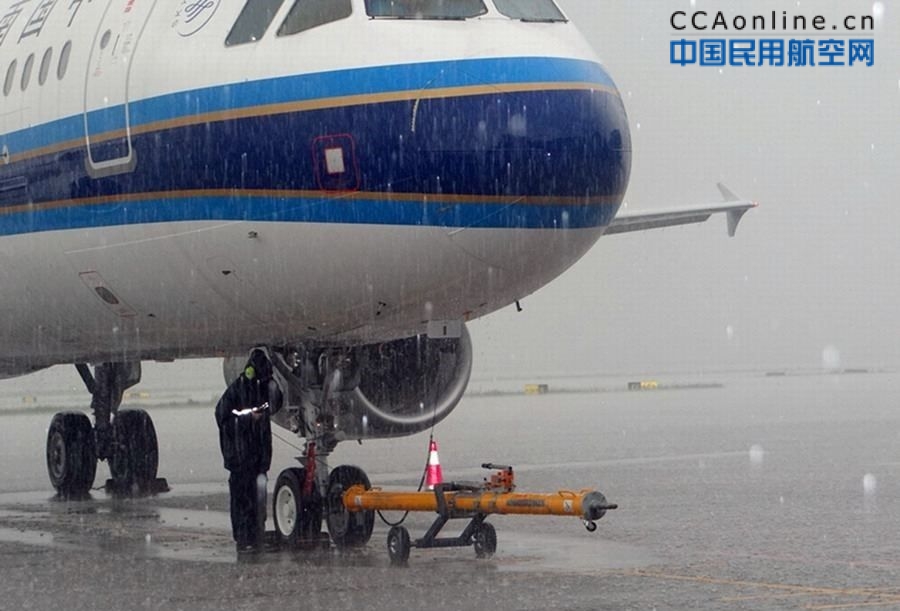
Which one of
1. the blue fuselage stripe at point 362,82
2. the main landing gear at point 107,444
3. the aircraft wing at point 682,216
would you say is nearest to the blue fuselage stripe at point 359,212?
the blue fuselage stripe at point 362,82

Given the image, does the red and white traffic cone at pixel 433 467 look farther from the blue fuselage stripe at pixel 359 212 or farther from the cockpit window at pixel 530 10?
the cockpit window at pixel 530 10

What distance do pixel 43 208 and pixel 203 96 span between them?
81.5 inches

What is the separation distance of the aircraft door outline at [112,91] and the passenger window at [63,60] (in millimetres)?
377

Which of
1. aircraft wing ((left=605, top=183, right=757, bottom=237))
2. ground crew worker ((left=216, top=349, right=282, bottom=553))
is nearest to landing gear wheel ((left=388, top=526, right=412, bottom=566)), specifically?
ground crew worker ((left=216, top=349, right=282, bottom=553))

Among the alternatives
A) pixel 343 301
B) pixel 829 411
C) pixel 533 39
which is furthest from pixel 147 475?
pixel 829 411

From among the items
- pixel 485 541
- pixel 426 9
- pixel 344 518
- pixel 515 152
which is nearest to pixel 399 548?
pixel 485 541

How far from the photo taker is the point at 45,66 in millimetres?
13531

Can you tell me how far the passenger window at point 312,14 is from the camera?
11383 millimetres

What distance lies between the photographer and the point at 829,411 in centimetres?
3756

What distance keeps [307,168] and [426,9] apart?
4.19 ft

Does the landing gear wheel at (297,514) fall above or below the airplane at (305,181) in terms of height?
below

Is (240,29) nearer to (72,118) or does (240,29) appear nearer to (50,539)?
(72,118)

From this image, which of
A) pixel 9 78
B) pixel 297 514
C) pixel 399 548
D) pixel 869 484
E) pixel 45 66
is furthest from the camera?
pixel 869 484

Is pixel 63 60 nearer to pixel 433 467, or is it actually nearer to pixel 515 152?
pixel 433 467
